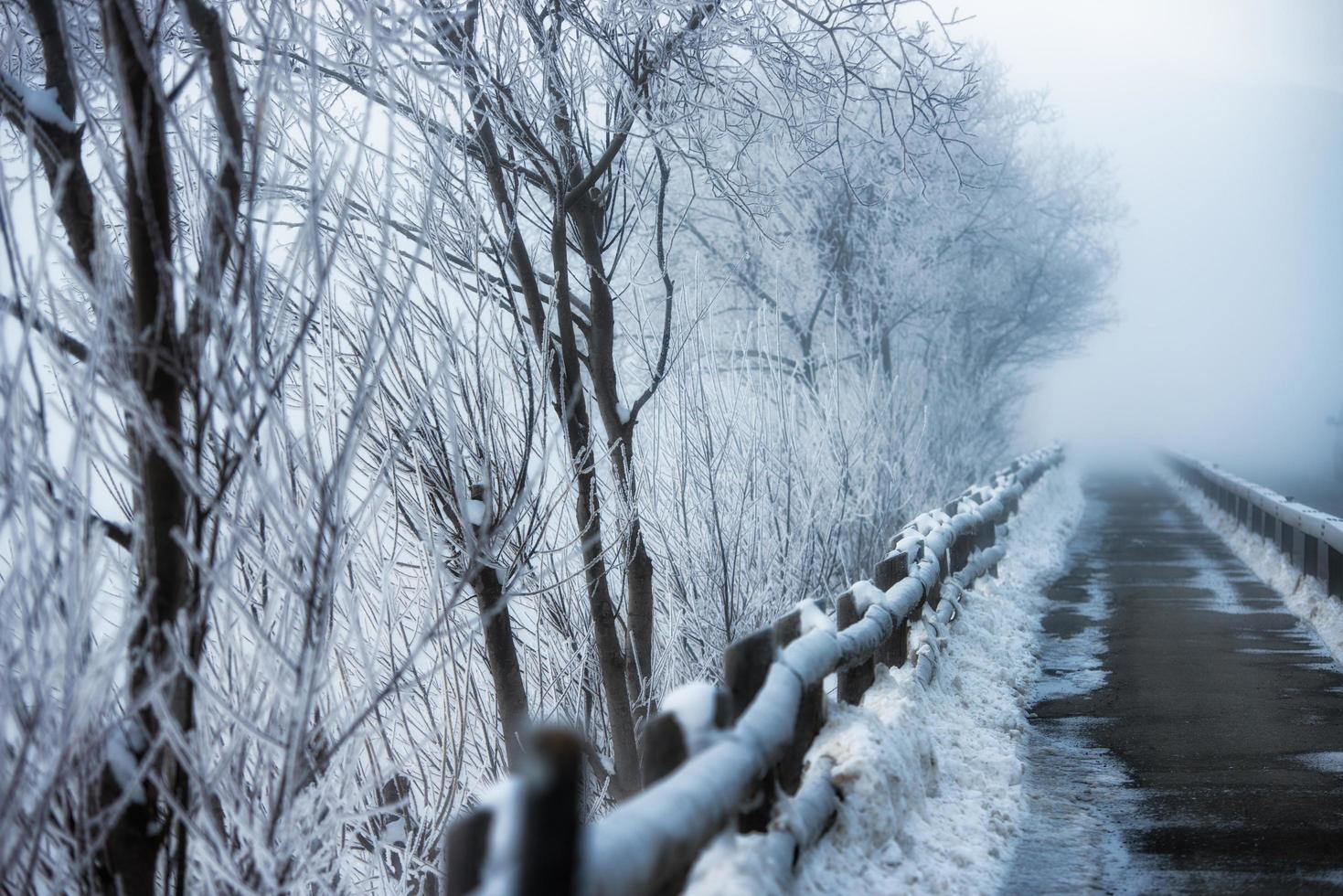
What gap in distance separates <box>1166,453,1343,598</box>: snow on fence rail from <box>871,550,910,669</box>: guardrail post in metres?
4.59

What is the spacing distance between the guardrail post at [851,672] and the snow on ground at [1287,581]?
15.6 ft

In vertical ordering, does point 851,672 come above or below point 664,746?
below

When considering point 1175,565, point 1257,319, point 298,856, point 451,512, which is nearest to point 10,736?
point 298,856

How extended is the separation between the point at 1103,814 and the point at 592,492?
4122mm

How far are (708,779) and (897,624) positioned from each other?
3674 mm

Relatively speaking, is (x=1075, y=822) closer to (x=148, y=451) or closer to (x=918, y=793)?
(x=918, y=793)

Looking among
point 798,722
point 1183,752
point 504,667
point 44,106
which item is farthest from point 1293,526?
point 44,106

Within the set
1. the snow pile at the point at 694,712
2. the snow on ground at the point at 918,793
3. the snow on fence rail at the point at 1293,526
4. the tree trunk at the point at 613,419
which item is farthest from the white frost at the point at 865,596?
the snow on fence rail at the point at 1293,526

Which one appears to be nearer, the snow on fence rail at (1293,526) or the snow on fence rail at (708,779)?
the snow on fence rail at (708,779)

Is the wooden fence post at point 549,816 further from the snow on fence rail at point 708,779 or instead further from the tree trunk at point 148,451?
the tree trunk at point 148,451

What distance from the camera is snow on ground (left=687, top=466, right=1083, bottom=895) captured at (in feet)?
12.7

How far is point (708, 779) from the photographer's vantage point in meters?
2.76

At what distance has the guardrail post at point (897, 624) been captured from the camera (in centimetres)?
655

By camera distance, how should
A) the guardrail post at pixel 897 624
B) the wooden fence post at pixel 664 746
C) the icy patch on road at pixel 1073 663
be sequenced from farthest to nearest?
the icy patch on road at pixel 1073 663 < the guardrail post at pixel 897 624 < the wooden fence post at pixel 664 746
